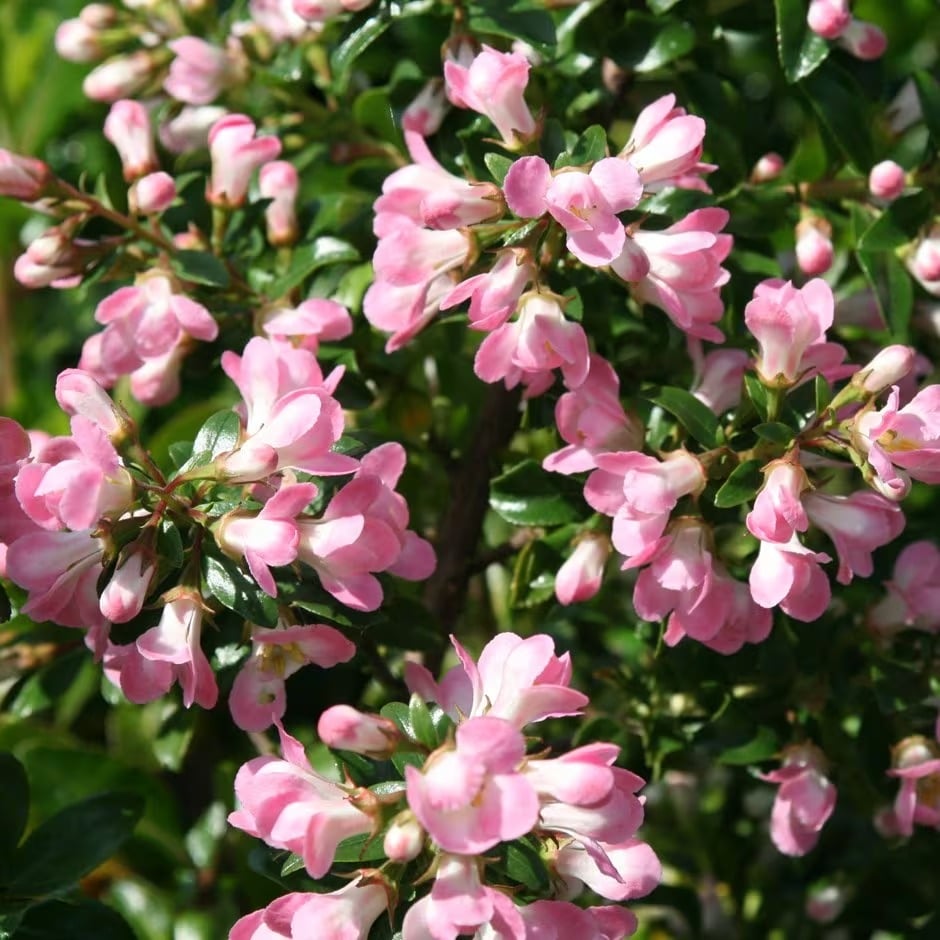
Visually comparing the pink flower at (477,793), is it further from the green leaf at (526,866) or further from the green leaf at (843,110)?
the green leaf at (843,110)

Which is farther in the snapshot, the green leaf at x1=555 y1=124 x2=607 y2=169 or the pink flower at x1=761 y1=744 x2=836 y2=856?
the pink flower at x1=761 y1=744 x2=836 y2=856

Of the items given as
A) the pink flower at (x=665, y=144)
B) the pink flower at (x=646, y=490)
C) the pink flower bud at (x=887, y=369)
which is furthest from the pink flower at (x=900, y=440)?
the pink flower at (x=665, y=144)

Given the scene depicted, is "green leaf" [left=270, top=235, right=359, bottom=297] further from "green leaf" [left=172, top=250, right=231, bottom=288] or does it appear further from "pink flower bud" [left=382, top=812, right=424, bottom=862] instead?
"pink flower bud" [left=382, top=812, right=424, bottom=862]

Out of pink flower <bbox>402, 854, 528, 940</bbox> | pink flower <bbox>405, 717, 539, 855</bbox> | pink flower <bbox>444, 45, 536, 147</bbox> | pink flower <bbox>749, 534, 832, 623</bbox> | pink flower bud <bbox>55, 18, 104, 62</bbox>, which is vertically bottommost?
pink flower <bbox>402, 854, 528, 940</bbox>

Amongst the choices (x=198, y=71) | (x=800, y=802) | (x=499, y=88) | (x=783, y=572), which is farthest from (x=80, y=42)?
(x=800, y=802)

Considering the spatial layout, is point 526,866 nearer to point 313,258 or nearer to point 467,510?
point 467,510

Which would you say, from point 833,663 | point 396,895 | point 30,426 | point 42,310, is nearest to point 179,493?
point 396,895

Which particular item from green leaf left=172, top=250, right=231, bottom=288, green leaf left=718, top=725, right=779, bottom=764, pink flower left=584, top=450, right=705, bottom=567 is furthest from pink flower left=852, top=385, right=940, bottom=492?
green leaf left=172, top=250, right=231, bottom=288
